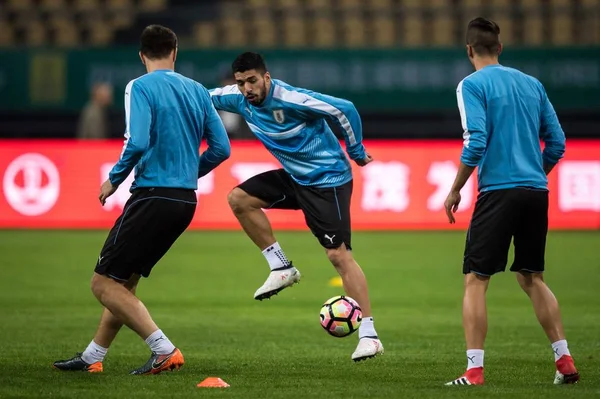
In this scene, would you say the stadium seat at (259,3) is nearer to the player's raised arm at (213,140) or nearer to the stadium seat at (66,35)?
the stadium seat at (66,35)

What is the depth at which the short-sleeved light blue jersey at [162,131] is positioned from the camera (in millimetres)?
7586

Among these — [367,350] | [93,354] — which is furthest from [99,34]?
[367,350]

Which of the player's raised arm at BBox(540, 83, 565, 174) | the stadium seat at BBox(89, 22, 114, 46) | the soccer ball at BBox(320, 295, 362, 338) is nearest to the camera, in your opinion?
the player's raised arm at BBox(540, 83, 565, 174)

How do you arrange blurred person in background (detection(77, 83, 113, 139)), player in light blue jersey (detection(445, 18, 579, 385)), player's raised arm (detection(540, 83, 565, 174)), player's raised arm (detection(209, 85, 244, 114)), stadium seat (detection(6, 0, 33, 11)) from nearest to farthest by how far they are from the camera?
player in light blue jersey (detection(445, 18, 579, 385)), player's raised arm (detection(540, 83, 565, 174)), player's raised arm (detection(209, 85, 244, 114)), blurred person in background (detection(77, 83, 113, 139)), stadium seat (detection(6, 0, 33, 11))

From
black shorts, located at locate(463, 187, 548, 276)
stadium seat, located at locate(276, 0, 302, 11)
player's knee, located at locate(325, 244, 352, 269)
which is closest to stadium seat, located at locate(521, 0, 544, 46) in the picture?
stadium seat, located at locate(276, 0, 302, 11)

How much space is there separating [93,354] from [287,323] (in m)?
3.05

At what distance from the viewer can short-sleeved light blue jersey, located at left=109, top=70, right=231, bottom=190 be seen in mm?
7586

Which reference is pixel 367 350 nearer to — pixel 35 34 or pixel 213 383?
pixel 213 383

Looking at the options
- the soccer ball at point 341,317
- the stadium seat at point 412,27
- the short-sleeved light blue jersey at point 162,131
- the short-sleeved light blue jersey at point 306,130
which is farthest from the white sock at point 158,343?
the stadium seat at point 412,27

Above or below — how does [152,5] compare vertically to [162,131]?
above

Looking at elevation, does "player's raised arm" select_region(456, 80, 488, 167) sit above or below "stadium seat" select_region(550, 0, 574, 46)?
below

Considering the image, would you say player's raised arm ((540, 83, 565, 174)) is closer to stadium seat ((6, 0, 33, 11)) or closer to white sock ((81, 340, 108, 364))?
white sock ((81, 340, 108, 364))

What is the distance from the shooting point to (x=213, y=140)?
8227 mm

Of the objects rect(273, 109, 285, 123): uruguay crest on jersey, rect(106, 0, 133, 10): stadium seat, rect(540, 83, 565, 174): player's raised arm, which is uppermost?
rect(106, 0, 133, 10): stadium seat
